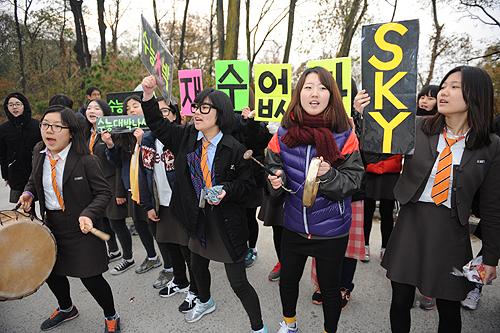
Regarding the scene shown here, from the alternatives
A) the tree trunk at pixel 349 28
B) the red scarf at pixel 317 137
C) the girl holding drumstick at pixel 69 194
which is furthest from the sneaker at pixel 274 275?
the tree trunk at pixel 349 28

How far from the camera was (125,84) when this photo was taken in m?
8.80

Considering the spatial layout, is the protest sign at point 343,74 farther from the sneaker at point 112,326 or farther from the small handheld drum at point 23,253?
the sneaker at point 112,326

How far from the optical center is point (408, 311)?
2107 mm

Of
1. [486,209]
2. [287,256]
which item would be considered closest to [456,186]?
[486,209]

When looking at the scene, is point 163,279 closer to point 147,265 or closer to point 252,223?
point 147,265

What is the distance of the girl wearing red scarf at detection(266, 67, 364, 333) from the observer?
2.02m

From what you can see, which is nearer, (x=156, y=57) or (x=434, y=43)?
(x=156, y=57)

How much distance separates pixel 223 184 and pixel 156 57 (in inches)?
52.5

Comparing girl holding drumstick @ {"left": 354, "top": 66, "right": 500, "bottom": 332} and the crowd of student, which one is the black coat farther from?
girl holding drumstick @ {"left": 354, "top": 66, "right": 500, "bottom": 332}

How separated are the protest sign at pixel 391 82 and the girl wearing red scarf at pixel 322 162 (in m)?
0.21

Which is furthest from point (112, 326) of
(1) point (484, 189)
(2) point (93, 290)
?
(1) point (484, 189)

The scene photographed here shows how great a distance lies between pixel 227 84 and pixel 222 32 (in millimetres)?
9033

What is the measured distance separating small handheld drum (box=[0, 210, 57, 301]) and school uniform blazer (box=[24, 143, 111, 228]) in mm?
221

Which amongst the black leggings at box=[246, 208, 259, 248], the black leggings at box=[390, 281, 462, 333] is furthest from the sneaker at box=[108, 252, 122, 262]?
the black leggings at box=[390, 281, 462, 333]
